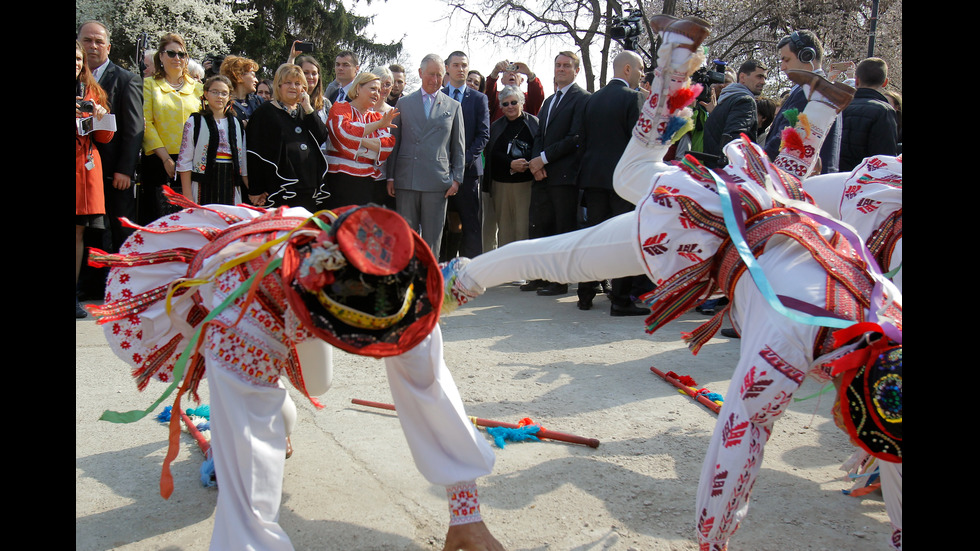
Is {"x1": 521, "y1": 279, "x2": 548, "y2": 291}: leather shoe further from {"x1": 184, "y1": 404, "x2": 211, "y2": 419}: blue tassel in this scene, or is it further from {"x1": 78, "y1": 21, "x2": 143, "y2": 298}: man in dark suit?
{"x1": 184, "y1": 404, "x2": 211, "y2": 419}: blue tassel

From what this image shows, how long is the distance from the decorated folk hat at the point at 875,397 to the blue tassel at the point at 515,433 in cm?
173

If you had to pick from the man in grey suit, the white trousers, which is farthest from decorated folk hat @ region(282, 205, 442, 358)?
the man in grey suit

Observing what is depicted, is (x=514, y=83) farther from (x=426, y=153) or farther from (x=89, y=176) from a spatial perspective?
(x=89, y=176)

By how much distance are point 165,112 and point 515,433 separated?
4.34 meters

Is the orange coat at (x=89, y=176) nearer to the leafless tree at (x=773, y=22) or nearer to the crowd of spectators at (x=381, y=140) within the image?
the crowd of spectators at (x=381, y=140)

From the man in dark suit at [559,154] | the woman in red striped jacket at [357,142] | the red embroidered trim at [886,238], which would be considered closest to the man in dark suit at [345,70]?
the woman in red striped jacket at [357,142]

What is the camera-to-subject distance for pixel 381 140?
6.23 m

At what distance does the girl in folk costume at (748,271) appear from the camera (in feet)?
6.41

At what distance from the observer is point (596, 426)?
362 centimetres
